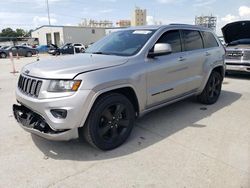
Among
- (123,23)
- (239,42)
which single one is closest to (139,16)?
(123,23)

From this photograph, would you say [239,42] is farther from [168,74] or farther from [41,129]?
[41,129]

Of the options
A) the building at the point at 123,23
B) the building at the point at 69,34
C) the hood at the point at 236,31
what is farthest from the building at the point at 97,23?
the hood at the point at 236,31

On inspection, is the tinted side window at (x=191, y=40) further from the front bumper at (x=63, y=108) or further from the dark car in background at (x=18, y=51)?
the dark car in background at (x=18, y=51)

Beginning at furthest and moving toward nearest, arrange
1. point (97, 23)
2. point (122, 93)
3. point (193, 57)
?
point (97, 23), point (193, 57), point (122, 93)

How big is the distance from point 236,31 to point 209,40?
14.9 ft

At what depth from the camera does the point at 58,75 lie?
2.98m

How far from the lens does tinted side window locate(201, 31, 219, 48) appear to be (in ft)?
17.5

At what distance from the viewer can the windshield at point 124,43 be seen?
3.89 m

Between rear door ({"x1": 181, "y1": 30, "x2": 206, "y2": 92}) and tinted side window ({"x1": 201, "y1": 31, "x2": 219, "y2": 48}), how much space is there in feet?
0.61

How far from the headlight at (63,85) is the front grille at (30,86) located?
20 cm

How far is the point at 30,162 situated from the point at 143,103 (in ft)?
6.04

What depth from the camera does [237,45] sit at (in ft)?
30.2

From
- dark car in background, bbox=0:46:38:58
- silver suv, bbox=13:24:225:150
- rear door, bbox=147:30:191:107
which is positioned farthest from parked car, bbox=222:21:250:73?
dark car in background, bbox=0:46:38:58

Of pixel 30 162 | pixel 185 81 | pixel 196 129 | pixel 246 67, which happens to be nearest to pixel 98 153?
pixel 30 162
